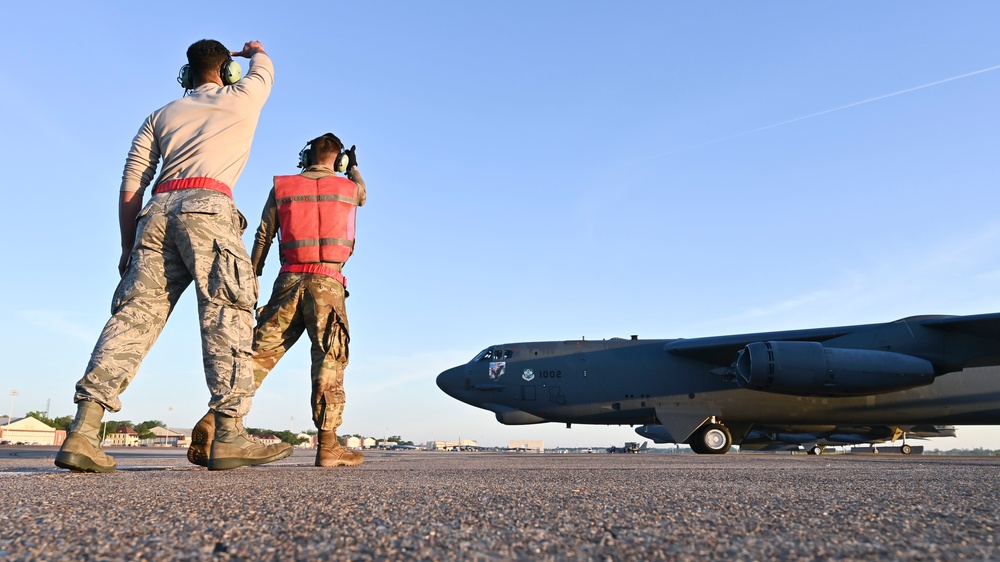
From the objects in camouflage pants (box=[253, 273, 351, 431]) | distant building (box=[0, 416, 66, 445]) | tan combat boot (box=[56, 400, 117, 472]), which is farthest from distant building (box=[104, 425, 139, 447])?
tan combat boot (box=[56, 400, 117, 472])

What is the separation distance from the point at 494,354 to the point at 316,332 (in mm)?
9828

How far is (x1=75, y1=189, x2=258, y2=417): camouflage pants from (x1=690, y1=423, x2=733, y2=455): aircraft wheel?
11913mm

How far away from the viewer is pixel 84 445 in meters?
2.91

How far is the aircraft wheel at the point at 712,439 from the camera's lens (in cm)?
1347

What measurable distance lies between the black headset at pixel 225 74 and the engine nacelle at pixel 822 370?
9.67m

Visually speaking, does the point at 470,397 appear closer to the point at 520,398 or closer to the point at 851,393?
the point at 520,398

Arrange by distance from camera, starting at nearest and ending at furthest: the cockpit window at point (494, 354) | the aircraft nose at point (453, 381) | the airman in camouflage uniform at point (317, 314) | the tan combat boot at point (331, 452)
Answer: the tan combat boot at point (331, 452) < the airman in camouflage uniform at point (317, 314) < the cockpit window at point (494, 354) < the aircraft nose at point (453, 381)

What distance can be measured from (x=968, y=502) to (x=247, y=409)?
114 inches

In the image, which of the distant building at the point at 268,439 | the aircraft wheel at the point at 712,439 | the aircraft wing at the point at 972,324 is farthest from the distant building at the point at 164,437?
the aircraft wing at the point at 972,324

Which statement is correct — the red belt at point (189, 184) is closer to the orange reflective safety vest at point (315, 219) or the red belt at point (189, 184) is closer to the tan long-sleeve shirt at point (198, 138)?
the tan long-sleeve shirt at point (198, 138)

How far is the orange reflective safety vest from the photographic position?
172 inches

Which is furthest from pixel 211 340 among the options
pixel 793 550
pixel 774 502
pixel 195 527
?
pixel 793 550

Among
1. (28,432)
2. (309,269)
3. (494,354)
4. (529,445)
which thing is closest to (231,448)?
(309,269)

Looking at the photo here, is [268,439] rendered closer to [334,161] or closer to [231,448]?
[334,161]
